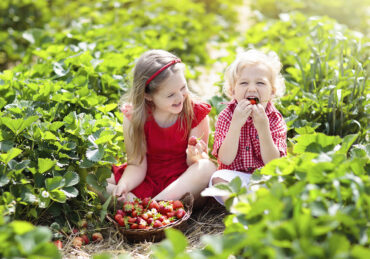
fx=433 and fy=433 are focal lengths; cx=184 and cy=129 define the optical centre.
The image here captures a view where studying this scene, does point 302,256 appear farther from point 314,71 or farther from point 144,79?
point 314,71

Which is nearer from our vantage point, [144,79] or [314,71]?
[144,79]

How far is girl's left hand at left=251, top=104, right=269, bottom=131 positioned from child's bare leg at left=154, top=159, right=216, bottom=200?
471 mm

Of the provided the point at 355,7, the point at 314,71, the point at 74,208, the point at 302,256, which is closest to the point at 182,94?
the point at 74,208

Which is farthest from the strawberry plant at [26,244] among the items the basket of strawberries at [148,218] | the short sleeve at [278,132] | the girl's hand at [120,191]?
the short sleeve at [278,132]

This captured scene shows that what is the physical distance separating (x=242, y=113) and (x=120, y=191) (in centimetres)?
85

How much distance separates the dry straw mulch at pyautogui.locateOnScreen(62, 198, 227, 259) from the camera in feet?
7.23

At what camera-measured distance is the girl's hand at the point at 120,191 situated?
2502mm

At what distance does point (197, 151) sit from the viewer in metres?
2.55

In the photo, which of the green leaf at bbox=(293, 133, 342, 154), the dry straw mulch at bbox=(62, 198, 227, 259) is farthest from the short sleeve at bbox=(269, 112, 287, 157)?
the green leaf at bbox=(293, 133, 342, 154)

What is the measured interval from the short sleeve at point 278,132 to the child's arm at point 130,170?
2.79ft

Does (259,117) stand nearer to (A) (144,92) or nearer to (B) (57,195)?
(A) (144,92)

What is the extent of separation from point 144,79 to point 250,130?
689mm

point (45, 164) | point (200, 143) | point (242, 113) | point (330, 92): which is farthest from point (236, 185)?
point (330, 92)

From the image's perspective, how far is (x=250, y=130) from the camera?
2.51m
